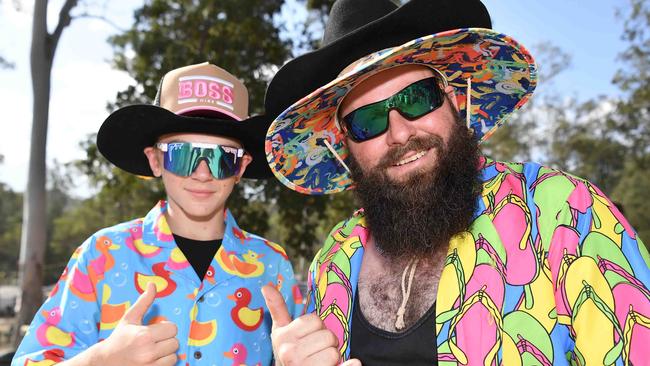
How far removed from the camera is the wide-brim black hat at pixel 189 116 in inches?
118

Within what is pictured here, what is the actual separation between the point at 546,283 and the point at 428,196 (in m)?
0.75

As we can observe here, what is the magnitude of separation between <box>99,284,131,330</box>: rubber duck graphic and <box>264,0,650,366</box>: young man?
92cm

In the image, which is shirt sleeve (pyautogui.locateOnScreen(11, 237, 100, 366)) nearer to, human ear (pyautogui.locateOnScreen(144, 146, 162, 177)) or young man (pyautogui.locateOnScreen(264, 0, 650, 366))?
human ear (pyautogui.locateOnScreen(144, 146, 162, 177))

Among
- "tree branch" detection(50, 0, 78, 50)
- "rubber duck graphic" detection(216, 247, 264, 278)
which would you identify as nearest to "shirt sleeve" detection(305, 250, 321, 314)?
"rubber duck graphic" detection(216, 247, 264, 278)

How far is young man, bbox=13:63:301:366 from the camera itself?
262cm

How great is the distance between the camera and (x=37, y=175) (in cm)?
1085

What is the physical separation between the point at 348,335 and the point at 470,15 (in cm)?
156

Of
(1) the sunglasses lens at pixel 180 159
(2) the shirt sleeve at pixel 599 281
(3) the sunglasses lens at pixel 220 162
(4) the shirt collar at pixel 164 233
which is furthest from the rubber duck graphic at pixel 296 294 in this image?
(2) the shirt sleeve at pixel 599 281

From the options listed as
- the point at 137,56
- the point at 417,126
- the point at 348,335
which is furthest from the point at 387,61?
the point at 137,56

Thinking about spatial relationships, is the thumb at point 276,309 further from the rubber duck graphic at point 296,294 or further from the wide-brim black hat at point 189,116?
the wide-brim black hat at point 189,116

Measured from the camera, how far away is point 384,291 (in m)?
2.61

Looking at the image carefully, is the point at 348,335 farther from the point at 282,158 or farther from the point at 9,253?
the point at 9,253

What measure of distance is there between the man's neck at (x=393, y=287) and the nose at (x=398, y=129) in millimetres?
545

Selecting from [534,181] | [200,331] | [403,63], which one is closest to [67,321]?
[200,331]
